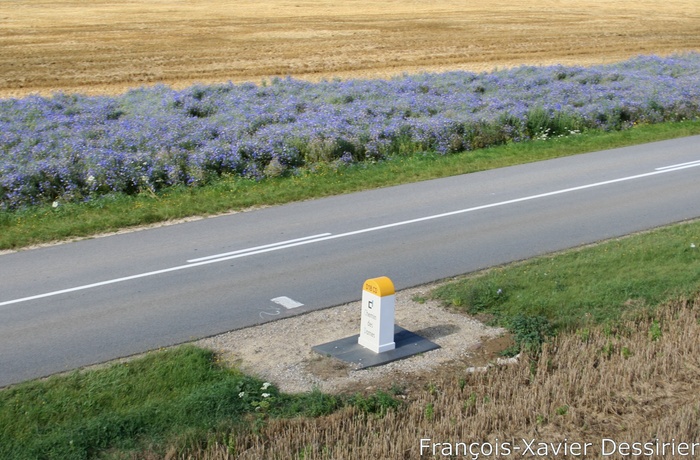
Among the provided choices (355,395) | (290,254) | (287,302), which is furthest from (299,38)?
(355,395)

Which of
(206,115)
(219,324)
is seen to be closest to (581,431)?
(219,324)

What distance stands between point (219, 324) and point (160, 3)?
43.1 meters

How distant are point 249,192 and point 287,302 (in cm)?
534

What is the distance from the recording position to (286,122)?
1952 centimetres

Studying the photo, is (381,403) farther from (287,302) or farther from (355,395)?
(287,302)

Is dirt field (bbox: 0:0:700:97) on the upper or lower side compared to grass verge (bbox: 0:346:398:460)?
lower

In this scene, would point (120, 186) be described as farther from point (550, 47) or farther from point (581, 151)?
point (550, 47)

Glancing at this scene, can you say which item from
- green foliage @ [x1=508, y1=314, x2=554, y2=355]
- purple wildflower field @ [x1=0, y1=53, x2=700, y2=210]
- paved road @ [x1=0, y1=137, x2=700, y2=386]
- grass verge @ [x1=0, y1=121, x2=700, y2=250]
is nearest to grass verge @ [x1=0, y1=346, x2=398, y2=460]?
paved road @ [x1=0, y1=137, x2=700, y2=386]

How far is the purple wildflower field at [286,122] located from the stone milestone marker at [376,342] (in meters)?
7.51

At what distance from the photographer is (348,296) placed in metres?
10.5

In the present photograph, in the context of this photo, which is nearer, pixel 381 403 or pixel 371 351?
pixel 381 403

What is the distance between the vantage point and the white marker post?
8672mm

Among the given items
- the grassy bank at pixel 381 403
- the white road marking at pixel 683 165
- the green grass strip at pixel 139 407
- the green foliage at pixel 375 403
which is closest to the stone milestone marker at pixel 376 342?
the grassy bank at pixel 381 403

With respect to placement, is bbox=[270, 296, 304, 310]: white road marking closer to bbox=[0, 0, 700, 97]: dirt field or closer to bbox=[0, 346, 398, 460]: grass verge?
bbox=[0, 346, 398, 460]: grass verge
